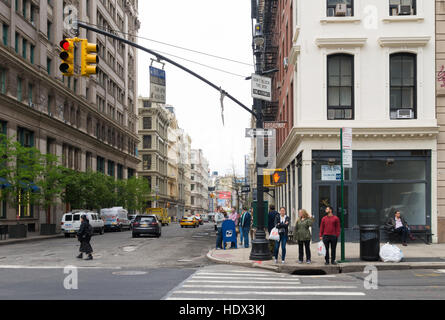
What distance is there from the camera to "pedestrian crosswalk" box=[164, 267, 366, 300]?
1023 centimetres

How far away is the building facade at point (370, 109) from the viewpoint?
2311cm

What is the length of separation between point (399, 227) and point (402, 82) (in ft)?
21.2

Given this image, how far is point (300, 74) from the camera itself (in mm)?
23516

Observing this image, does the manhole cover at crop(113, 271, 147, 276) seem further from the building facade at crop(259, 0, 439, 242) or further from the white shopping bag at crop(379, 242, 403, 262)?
the building facade at crop(259, 0, 439, 242)

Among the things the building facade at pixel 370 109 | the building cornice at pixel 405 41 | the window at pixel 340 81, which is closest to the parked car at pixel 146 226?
the building facade at pixel 370 109

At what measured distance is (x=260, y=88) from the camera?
56.4 feet

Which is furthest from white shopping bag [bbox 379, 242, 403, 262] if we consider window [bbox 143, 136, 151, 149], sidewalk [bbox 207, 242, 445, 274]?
window [bbox 143, 136, 151, 149]

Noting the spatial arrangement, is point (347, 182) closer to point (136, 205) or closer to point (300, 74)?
point (300, 74)

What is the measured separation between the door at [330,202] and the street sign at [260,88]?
24.1 ft

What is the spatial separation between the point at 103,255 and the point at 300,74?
37.7ft

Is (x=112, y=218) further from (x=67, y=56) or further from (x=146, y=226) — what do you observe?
(x=67, y=56)

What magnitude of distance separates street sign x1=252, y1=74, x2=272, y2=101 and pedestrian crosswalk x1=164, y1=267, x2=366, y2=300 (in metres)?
5.74
